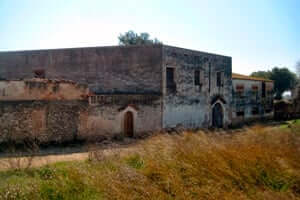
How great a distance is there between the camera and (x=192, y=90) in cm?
1689

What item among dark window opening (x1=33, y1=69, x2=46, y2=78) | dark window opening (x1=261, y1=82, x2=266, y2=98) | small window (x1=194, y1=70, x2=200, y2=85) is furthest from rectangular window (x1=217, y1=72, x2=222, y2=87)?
dark window opening (x1=33, y1=69, x2=46, y2=78)

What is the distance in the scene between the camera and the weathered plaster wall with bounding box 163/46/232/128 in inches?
600

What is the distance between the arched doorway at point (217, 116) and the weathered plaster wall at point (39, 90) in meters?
10.8

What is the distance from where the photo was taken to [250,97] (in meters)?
23.3

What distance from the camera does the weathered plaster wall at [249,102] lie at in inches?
845

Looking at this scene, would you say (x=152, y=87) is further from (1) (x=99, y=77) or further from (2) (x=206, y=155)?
(2) (x=206, y=155)

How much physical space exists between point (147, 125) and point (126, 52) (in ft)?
16.2

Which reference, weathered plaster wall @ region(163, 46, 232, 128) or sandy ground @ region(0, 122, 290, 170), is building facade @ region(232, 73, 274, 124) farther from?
sandy ground @ region(0, 122, 290, 170)

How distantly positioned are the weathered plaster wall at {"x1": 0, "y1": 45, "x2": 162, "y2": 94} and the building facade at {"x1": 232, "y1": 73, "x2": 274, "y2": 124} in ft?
31.2

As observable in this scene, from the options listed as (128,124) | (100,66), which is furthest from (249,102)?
(100,66)

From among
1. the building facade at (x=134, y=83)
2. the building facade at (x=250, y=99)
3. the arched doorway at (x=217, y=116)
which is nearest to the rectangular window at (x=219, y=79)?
the building facade at (x=134, y=83)

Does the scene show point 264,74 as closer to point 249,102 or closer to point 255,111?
point 255,111

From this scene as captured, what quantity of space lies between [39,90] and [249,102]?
18832mm

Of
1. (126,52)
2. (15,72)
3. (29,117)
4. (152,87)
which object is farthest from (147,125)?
(15,72)
